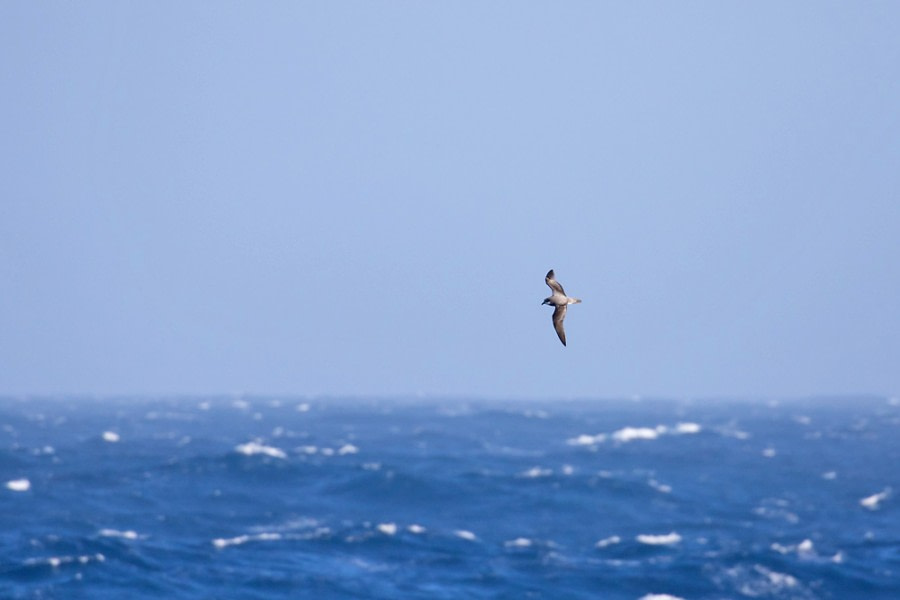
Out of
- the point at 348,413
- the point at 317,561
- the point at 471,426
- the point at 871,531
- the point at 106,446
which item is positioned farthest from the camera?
the point at 348,413

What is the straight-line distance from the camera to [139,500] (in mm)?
87188

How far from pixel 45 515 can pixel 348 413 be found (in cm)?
10727

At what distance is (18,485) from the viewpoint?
93.4 metres

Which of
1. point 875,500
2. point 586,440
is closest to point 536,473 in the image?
point 875,500

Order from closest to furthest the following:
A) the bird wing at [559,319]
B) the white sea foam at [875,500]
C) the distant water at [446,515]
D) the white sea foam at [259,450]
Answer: the bird wing at [559,319]
the distant water at [446,515]
the white sea foam at [875,500]
the white sea foam at [259,450]

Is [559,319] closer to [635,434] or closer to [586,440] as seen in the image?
[586,440]

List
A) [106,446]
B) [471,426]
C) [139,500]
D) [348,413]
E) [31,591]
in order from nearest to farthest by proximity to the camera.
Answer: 1. [31,591]
2. [139,500]
3. [106,446]
4. [471,426]
5. [348,413]

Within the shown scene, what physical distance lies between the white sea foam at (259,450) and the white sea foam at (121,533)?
34143mm

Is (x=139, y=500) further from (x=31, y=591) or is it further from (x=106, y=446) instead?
(x=106, y=446)

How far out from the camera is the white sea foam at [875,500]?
294ft

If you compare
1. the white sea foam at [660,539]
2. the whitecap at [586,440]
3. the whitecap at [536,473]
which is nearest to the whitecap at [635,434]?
the whitecap at [586,440]

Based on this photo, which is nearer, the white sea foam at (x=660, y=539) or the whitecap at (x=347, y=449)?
the white sea foam at (x=660, y=539)

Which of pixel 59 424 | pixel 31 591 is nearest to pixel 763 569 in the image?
pixel 31 591

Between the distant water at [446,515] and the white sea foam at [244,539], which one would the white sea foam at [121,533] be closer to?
the distant water at [446,515]
